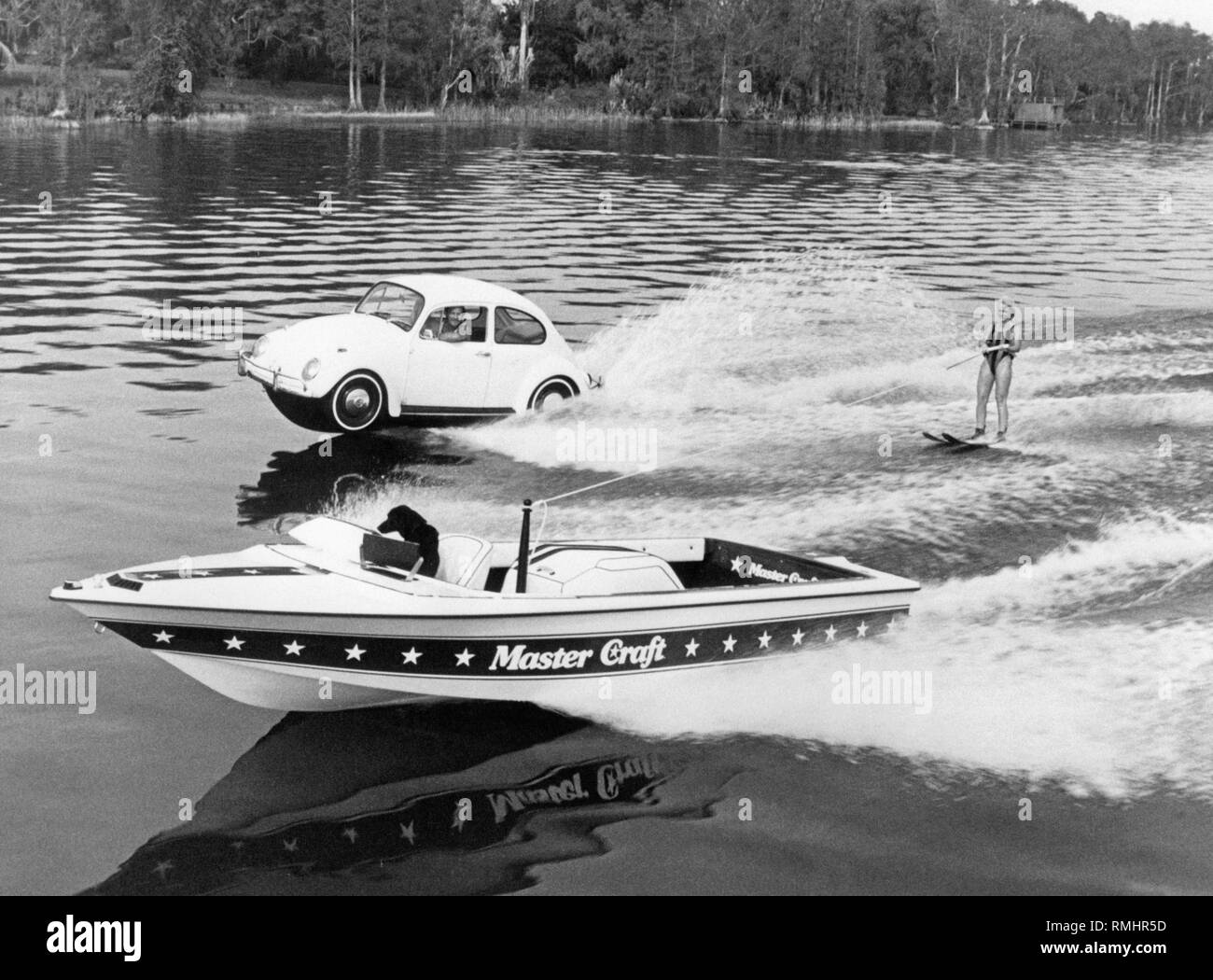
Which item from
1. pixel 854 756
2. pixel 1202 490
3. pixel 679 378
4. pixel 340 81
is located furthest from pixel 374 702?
pixel 340 81

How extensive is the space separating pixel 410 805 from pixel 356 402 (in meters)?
10.4

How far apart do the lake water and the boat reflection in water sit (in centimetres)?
4

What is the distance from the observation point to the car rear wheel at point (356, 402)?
2081 centimetres

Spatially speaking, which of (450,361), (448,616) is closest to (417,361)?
(450,361)

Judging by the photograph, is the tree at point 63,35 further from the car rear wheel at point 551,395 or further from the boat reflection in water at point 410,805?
the boat reflection in water at point 410,805

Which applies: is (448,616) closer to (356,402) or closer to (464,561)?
(464,561)

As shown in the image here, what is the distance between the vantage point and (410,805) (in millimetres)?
11422

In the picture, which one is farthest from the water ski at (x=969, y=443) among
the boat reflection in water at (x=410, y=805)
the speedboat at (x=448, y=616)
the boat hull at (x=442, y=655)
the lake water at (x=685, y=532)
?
the boat reflection in water at (x=410, y=805)

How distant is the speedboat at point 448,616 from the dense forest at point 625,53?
7262 cm

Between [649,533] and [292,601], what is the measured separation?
719 centimetres

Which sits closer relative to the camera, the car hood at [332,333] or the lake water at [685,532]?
the lake water at [685,532]

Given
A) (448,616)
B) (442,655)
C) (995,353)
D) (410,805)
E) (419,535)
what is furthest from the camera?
(995,353)

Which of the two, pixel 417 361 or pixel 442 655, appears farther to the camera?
pixel 417 361

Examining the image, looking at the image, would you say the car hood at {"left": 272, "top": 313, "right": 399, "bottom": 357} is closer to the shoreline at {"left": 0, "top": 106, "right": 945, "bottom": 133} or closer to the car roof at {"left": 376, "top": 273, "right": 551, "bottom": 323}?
the car roof at {"left": 376, "top": 273, "right": 551, "bottom": 323}
